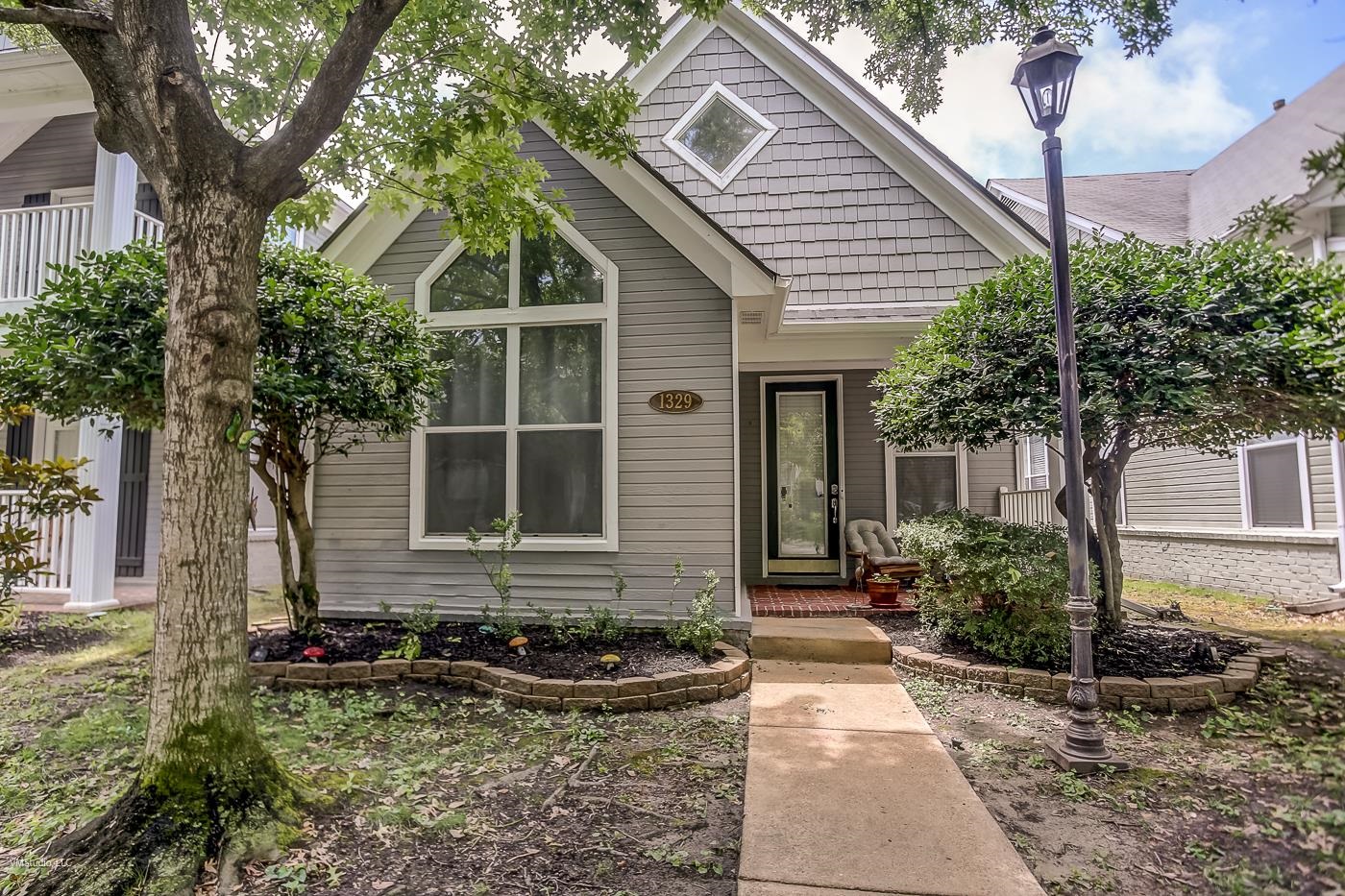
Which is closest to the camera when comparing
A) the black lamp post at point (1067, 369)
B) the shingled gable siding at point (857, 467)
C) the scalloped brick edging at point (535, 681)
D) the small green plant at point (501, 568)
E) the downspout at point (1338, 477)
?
the downspout at point (1338, 477)

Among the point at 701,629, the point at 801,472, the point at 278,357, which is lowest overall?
the point at 701,629

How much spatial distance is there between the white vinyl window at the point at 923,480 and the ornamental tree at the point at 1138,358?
9.33ft

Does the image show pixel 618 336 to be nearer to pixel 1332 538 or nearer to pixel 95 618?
pixel 1332 538

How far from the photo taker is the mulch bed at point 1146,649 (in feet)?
14.0

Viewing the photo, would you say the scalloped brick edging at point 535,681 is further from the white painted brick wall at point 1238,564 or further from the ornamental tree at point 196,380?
the white painted brick wall at point 1238,564

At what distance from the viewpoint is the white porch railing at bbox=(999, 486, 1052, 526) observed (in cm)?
715

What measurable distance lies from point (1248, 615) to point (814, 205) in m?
5.94

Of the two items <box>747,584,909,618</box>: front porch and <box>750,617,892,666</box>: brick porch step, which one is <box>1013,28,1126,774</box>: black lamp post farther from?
<box>747,584,909,618</box>: front porch

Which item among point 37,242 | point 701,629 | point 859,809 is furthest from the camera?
point 37,242

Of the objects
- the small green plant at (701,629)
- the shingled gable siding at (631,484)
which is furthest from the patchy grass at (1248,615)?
the shingled gable siding at (631,484)

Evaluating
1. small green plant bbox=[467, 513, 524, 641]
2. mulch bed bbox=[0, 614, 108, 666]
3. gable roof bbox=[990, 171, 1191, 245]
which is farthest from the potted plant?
mulch bed bbox=[0, 614, 108, 666]

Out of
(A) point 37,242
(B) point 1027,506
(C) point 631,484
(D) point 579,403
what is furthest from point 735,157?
(A) point 37,242

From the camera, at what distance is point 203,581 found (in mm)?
2600

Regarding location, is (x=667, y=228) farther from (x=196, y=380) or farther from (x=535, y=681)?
(x=196, y=380)
